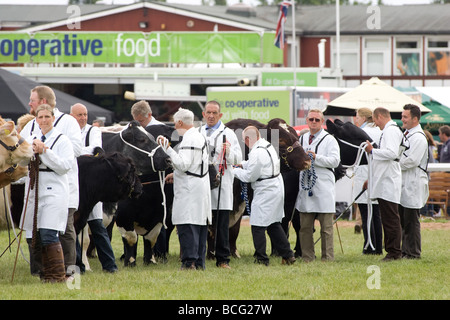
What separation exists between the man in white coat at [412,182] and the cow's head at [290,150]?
5.36ft

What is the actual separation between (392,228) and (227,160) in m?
2.46

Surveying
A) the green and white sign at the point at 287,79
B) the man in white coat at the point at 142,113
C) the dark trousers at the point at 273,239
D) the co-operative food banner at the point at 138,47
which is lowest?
the dark trousers at the point at 273,239

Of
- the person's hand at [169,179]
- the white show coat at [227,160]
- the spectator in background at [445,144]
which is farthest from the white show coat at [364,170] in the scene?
the spectator in background at [445,144]

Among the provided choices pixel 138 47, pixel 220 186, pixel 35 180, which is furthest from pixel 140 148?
pixel 138 47

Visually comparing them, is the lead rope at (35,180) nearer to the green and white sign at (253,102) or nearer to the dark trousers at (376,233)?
the dark trousers at (376,233)

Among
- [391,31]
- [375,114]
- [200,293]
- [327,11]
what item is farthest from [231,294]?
[327,11]

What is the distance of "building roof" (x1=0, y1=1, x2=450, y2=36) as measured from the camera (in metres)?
43.0

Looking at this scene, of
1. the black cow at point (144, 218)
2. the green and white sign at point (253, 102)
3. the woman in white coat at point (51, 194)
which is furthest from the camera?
the green and white sign at point (253, 102)

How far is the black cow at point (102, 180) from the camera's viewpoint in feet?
33.1

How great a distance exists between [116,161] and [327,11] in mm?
40240

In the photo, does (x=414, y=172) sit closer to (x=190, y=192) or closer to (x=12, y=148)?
(x=190, y=192)

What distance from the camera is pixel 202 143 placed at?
10609 millimetres

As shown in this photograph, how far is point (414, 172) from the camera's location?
40.1 feet

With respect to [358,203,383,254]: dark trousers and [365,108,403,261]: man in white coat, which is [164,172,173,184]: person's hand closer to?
[365,108,403,261]: man in white coat
